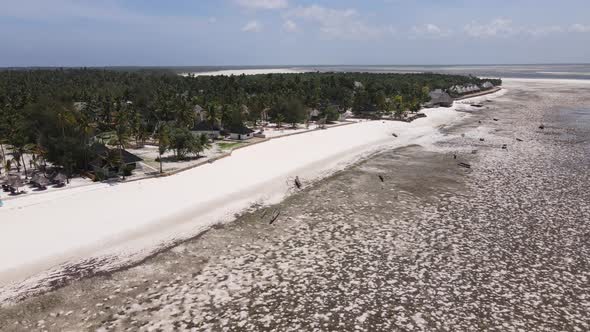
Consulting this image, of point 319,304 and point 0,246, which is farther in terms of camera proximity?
point 0,246

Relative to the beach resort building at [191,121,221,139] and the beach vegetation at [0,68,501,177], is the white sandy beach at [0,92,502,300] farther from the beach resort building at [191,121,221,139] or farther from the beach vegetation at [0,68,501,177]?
the beach resort building at [191,121,221,139]

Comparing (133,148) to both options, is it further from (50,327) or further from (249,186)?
(50,327)

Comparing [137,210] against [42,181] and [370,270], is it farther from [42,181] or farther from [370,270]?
[370,270]

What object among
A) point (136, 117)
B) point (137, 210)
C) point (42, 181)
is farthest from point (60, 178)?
point (136, 117)

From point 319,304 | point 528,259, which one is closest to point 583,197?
point 528,259

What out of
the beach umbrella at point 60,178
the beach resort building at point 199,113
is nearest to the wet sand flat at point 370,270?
the beach umbrella at point 60,178

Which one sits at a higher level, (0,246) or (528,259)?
(0,246)
